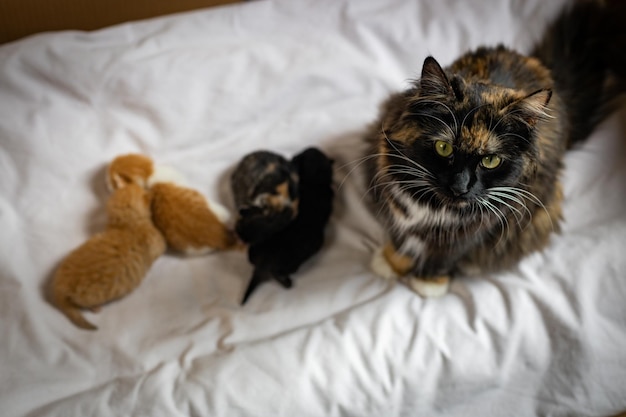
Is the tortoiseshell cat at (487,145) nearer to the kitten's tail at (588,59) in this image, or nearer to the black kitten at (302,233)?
the kitten's tail at (588,59)

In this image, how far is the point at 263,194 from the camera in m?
1.43

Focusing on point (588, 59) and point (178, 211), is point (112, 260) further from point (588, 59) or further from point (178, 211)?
point (588, 59)

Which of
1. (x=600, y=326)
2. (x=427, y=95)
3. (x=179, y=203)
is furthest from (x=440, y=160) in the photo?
(x=179, y=203)

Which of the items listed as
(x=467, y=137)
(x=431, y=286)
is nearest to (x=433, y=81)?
(x=467, y=137)

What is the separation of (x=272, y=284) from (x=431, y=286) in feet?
1.45

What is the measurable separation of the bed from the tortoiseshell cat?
0.10m

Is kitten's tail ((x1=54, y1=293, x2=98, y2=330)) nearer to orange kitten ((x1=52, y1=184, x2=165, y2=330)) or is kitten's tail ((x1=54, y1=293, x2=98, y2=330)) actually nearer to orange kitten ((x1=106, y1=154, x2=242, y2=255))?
orange kitten ((x1=52, y1=184, x2=165, y2=330))

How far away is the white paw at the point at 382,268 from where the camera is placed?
1382 millimetres

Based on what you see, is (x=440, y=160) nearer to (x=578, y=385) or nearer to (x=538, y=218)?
(x=538, y=218)

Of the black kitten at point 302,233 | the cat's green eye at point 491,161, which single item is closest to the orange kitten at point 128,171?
the black kitten at point 302,233

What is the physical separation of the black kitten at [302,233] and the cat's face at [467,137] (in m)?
0.43

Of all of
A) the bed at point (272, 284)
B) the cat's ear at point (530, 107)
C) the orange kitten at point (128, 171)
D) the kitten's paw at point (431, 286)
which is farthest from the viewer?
the orange kitten at point (128, 171)

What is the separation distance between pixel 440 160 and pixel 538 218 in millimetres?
431

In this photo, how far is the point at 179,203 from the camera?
1.39 m
